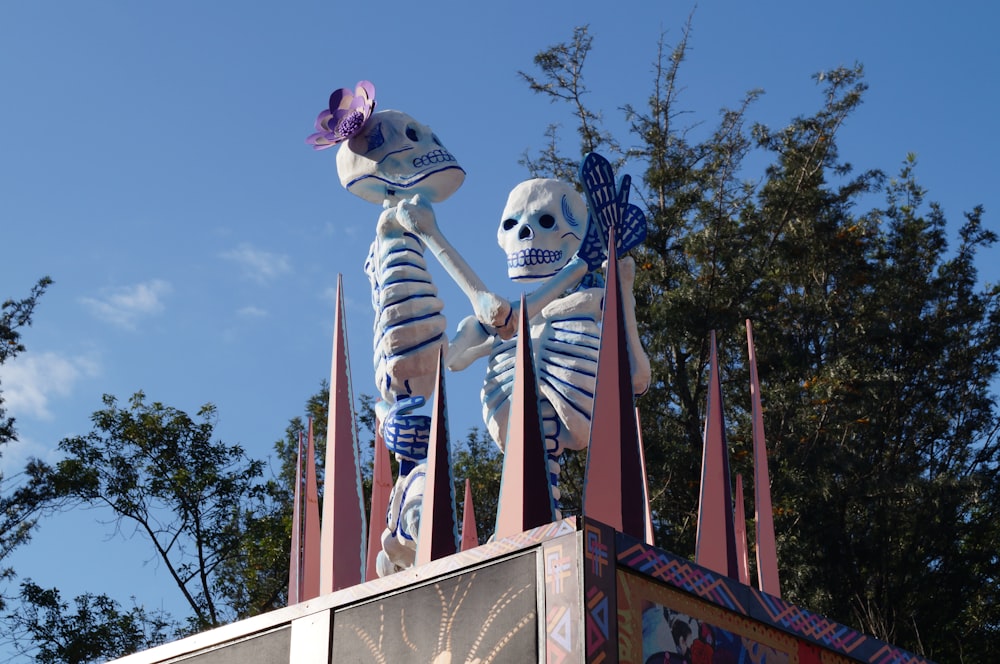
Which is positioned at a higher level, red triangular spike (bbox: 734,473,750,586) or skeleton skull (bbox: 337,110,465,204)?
skeleton skull (bbox: 337,110,465,204)

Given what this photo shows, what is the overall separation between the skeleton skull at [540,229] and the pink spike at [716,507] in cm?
130

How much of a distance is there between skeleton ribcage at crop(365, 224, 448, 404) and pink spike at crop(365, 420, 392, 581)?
1.25 ft

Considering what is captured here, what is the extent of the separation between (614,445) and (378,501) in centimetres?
259

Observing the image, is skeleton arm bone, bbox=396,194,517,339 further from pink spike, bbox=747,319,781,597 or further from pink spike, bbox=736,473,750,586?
pink spike, bbox=736,473,750,586

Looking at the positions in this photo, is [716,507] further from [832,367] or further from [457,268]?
[832,367]

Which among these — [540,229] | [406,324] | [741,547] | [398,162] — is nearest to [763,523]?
[741,547]

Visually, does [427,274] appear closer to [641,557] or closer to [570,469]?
[641,557]

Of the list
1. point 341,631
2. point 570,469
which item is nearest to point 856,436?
point 570,469

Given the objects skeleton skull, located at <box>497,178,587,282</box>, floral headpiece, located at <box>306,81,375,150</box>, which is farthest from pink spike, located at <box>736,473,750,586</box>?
floral headpiece, located at <box>306,81,375,150</box>

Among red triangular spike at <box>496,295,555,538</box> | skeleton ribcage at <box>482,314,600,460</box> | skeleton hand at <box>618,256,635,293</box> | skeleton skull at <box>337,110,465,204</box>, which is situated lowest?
red triangular spike at <box>496,295,555,538</box>

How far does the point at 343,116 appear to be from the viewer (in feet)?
30.1

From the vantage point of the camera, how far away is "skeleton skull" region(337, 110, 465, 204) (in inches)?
352

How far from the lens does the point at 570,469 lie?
16797 millimetres

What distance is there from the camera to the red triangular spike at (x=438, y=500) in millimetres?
6625
